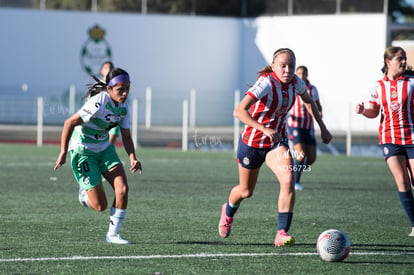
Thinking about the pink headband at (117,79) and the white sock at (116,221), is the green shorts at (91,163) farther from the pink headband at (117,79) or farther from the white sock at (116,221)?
the pink headband at (117,79)

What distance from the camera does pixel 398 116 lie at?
8617 mm

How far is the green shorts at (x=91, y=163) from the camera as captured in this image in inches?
324

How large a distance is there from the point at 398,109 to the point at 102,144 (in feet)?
10.7

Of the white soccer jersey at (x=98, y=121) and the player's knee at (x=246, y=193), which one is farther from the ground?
the white soccer jersey at (x=98, y=121)

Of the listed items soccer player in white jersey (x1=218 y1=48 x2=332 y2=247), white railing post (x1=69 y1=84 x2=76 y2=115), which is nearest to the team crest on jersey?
soccer player in white jersey (x1=218 y1=48 x2=332 y2=247)

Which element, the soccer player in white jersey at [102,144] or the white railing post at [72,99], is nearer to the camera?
the soccer player in white jersey at [102,144]

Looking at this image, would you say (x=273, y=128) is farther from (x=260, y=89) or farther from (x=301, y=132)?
(x=301, y=132)

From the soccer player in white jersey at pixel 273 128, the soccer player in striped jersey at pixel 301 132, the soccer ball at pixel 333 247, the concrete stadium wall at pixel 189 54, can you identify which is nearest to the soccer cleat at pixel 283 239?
the soccer player in white jersey at pixel 273 128

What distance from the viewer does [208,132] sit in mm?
33406

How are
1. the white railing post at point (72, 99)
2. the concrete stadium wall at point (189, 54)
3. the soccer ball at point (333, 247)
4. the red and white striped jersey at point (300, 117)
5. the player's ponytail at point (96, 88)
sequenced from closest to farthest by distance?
the soccer ball at point (333, 247) < the player's ponytail at point (96, 88) < the red and white striped jersey at point (300, 117) < the white railing post at point (72, 99) < the concrete stadium wall at point (189, 54)

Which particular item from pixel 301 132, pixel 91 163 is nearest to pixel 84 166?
pixel 91 163

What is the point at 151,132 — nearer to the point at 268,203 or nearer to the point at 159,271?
the point at 268,203

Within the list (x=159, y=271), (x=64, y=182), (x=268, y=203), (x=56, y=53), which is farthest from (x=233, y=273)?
(x=56, y=53)

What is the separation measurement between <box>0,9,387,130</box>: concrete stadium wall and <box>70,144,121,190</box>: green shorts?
83.3 feet
